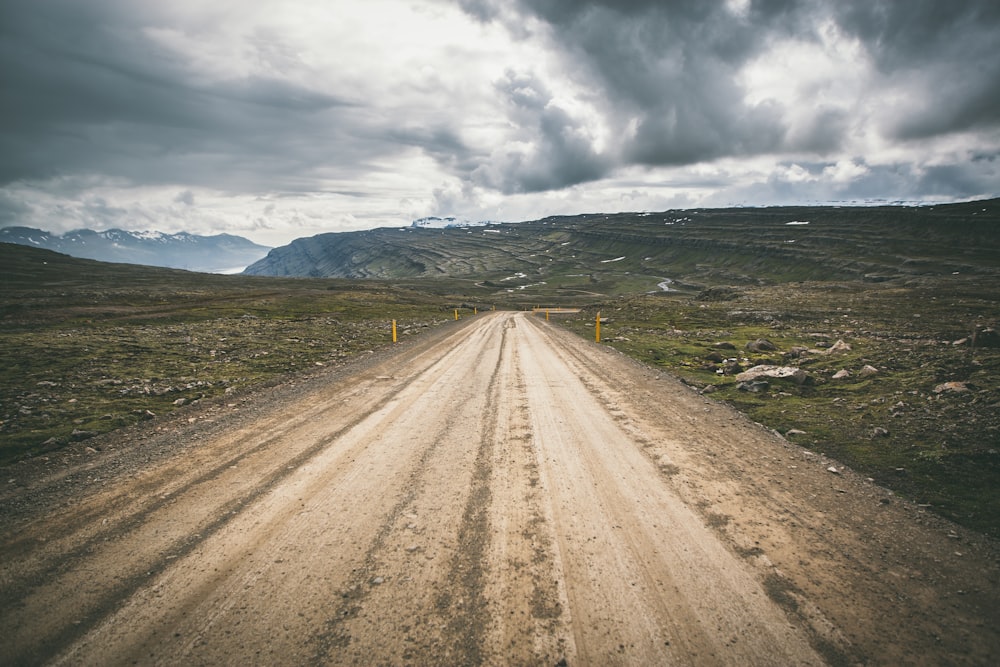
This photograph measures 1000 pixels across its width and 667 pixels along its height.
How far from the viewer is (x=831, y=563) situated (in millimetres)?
4867

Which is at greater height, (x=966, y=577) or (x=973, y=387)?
(x=973, y=387)

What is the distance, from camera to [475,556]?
4.91 m

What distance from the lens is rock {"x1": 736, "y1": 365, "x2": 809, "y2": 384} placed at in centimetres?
1310

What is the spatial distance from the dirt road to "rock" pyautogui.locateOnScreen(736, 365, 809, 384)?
5.11 meters

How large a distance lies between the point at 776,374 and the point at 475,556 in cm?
1260

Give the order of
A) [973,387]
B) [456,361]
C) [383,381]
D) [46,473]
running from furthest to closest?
[456,361]
[383,381]
[973,387]
[46,473]

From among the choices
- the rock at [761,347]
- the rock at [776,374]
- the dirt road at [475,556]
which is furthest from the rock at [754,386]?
the rock at [761,347]

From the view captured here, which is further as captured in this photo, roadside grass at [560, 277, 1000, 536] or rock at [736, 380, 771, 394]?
rock at [736, 380, 771, 394]

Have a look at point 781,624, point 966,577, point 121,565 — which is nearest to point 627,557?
point 781,624

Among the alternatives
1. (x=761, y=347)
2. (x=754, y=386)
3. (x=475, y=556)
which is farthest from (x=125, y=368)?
(x=761, y=347)

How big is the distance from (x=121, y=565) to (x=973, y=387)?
1641 cm

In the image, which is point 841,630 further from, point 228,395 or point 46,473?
point 228,395

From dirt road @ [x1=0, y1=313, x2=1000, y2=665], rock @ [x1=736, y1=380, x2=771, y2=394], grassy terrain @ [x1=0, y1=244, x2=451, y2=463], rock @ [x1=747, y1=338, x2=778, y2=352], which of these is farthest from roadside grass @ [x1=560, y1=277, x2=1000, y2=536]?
grassy terrain @ [x1=0, y1=244, x2=451, y2=463]

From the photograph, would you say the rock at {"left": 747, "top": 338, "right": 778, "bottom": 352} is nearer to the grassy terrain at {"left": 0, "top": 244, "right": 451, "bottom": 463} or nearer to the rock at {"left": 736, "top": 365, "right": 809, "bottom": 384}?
the rock at {"left": 736, "top": 365, "right": 809, "bottom": 384}
